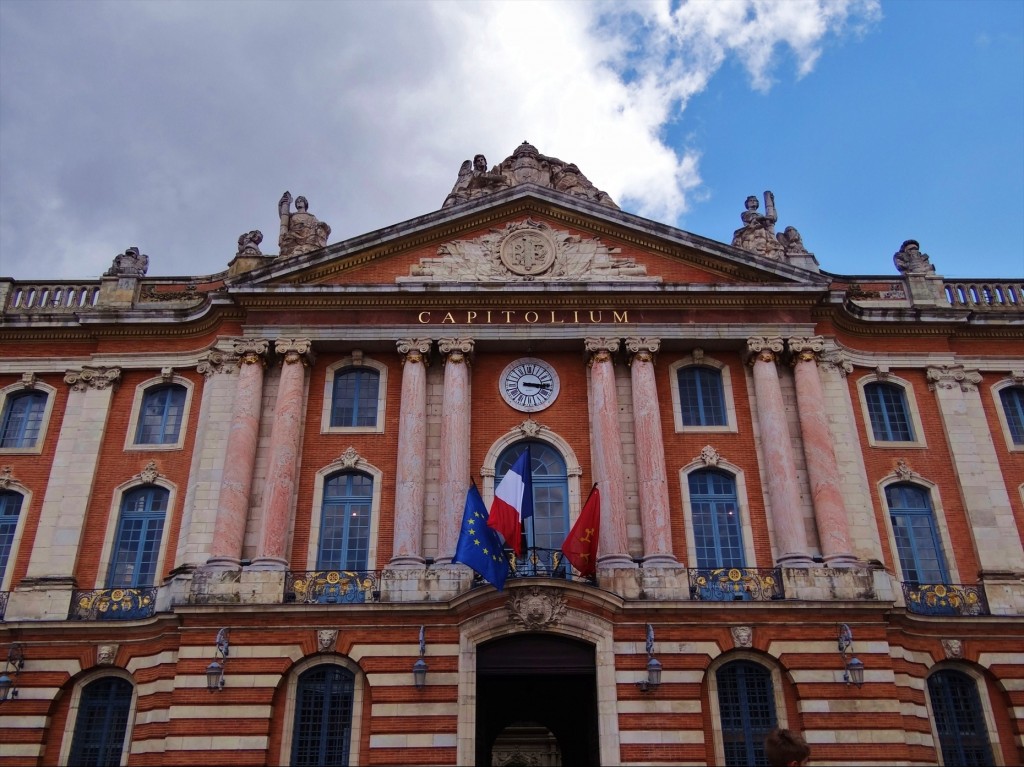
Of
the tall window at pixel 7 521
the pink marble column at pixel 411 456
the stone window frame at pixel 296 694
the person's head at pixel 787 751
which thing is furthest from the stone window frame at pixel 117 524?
the person's head at pixel 787 751

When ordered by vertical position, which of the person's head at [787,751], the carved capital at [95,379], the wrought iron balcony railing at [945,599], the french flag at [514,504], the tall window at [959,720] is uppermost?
the carved capital at [95,379]

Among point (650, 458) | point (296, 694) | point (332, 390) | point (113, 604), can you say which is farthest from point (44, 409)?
point (650, 458)

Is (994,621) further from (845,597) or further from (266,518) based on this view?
(266,518)

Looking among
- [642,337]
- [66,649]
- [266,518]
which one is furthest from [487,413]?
[66,649]

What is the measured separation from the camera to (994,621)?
22.1 m

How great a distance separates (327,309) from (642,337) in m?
8.39

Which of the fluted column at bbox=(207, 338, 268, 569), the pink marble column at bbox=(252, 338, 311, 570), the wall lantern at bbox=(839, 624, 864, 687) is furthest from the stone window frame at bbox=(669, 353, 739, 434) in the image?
the fluted column at bbox=(207, 338, 268, 569)

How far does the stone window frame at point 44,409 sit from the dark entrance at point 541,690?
13.4 m

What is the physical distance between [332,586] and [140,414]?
791 cm

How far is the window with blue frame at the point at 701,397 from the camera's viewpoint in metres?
24.3

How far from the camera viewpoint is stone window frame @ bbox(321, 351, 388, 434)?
78.4ft

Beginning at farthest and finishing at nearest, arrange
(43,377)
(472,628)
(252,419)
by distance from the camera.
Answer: (43,377), (252,419), (472,628)

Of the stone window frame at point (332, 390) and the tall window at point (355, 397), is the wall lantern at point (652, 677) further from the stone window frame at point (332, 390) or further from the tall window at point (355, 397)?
the tall window at point (355, 397)

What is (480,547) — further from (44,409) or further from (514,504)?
(44,409)
